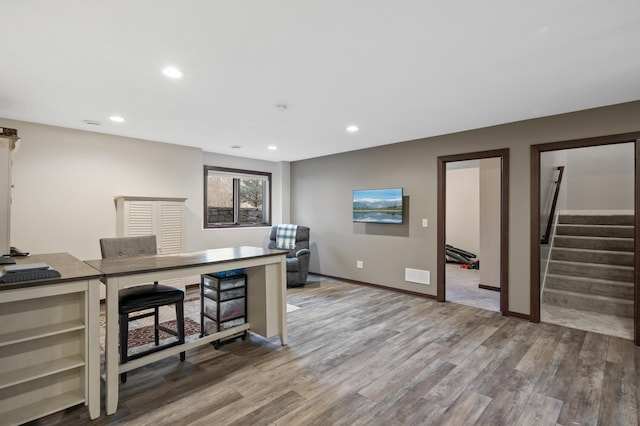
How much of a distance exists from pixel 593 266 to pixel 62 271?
19.4ft

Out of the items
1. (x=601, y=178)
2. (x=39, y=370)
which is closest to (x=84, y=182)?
(x=39, y=370)

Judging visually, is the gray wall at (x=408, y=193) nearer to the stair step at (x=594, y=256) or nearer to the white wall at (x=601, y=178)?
the stair step at (x=594, y=256)

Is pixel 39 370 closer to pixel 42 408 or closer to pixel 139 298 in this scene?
pixel 42 408

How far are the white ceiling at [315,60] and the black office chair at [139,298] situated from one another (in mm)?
1382

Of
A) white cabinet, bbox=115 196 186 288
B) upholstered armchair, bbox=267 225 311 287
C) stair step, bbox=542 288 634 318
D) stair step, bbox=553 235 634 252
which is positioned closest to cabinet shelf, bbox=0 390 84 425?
white cabinet, bbox=115 196 186 288

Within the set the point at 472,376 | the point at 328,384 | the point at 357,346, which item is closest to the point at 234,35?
the point at 328,384

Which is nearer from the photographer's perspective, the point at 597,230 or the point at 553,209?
the point at 597,230

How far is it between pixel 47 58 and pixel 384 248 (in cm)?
454

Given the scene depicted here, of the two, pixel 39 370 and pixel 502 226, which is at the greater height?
pixel 502 226

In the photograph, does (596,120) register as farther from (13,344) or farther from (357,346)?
(13,344)

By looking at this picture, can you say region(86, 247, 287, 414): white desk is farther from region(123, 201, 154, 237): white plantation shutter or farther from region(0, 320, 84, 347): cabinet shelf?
region(123, 201, 154, 237): white plantation shutter

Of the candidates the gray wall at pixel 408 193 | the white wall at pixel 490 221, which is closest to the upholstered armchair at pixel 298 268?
the gray wall at pixel 408 193

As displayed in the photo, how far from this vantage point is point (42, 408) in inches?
75.7

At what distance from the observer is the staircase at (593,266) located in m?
4.04
